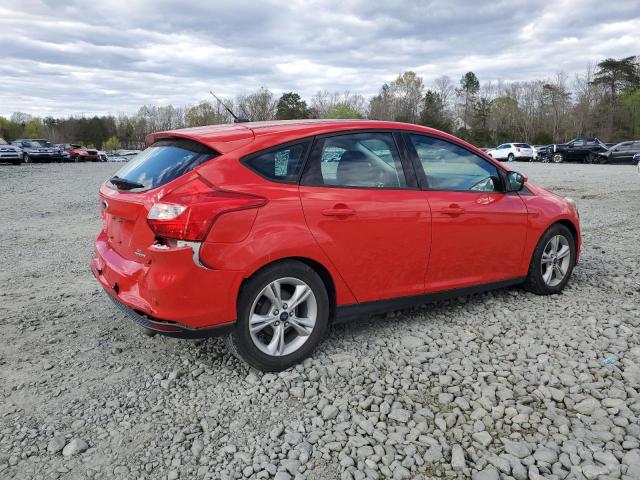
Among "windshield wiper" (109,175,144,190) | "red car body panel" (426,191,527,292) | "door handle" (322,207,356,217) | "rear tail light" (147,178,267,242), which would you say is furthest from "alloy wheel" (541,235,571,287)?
"windshield wiper" (109,175,144,190)

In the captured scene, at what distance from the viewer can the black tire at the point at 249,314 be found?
325 cm

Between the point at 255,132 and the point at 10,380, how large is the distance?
7.55ft

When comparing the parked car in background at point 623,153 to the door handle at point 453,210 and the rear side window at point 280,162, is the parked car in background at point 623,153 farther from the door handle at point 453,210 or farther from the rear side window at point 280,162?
the rear side window at point 280,162

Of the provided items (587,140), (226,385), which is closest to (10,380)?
(226,385)

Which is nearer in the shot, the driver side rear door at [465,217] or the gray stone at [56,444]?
the gray stone at [56,444]

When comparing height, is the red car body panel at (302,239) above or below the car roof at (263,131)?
below

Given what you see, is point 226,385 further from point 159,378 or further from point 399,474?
point 399,474

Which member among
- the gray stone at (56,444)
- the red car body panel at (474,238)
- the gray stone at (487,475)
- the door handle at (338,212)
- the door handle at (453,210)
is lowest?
the gray stone at (56,444)

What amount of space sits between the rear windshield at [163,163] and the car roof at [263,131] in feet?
0.18

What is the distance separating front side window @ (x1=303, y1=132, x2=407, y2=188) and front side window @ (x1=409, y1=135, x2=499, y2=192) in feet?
0.91

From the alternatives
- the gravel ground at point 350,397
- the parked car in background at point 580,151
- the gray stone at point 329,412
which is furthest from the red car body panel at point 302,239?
the parked car in background at point 580,151

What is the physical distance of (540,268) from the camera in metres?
4.87

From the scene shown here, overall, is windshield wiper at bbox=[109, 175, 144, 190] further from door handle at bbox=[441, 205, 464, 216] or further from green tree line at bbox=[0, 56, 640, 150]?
green tree line at bbox=[0, 56, 640, 150]

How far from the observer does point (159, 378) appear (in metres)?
3.42
